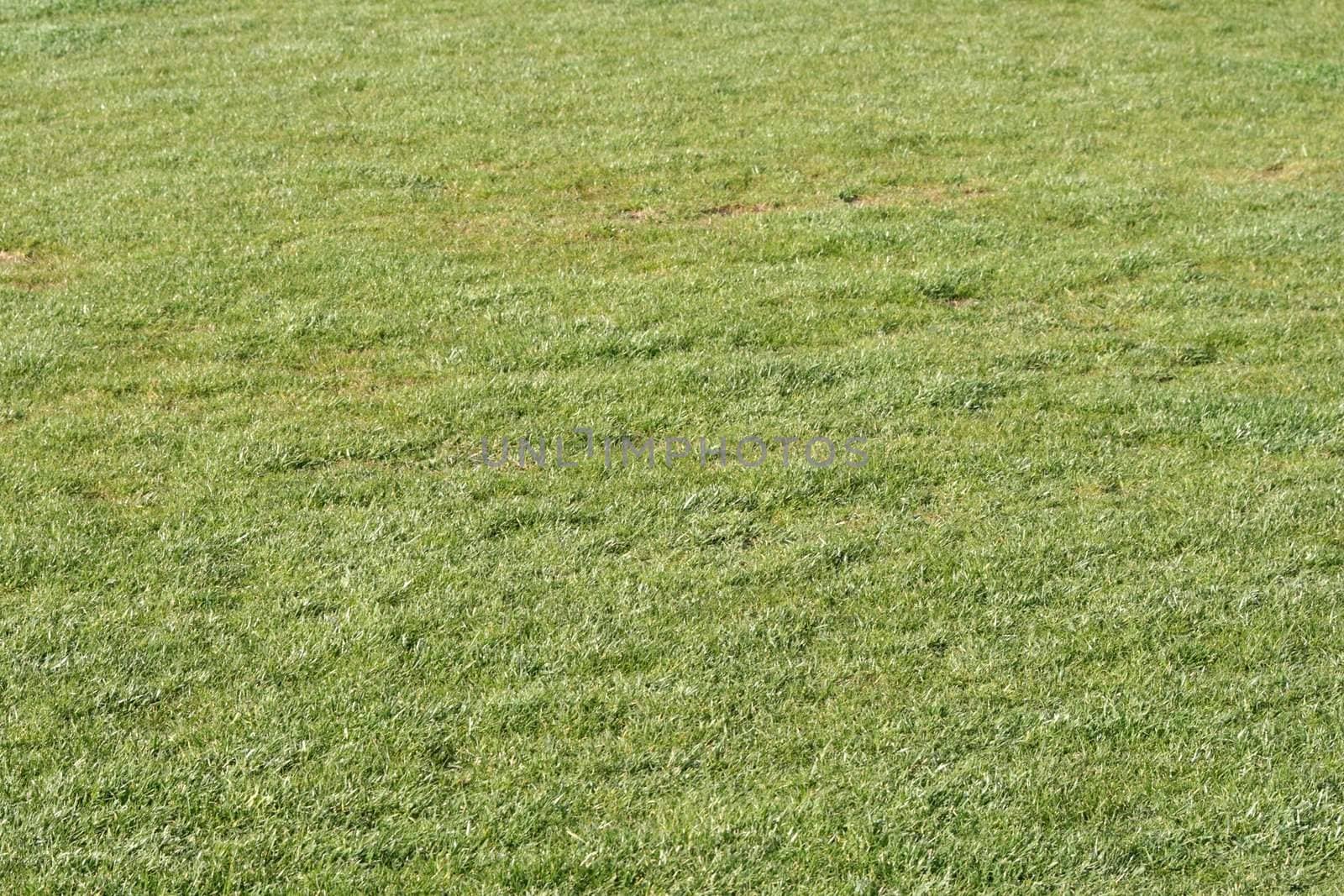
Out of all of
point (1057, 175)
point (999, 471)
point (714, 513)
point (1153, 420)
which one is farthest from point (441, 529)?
point (1057, 175)

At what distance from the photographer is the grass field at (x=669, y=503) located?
5027 mm

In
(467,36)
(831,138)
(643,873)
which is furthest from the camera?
(467,36)

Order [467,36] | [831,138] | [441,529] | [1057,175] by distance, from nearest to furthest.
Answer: [441,529]
[1057,175]
[831,138]
[467,36]

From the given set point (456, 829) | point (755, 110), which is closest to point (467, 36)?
point (755, 110)

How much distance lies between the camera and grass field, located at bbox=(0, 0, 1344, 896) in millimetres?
5027

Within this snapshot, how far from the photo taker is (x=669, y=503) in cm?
700

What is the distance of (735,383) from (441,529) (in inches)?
89.4

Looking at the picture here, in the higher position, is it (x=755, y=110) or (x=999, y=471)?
(x=755, y=110)

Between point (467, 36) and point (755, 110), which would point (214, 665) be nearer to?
point (755, 110)

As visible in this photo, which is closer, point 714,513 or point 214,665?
point 214,665

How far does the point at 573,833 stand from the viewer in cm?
495

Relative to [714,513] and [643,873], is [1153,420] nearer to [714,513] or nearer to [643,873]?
[714,513]

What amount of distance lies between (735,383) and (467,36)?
9289mm

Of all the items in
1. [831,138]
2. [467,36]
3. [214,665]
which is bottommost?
[214,665]
